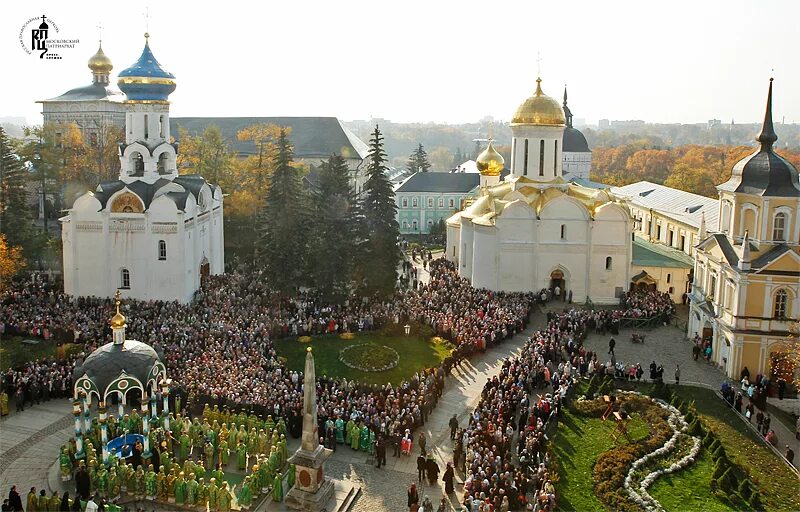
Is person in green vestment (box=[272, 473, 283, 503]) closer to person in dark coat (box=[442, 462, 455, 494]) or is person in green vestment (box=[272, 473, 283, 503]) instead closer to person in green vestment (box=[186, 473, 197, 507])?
person in green vestment (box=[186, 473, 197, 507])

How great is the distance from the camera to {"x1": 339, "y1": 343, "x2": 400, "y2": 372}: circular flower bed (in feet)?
73.6

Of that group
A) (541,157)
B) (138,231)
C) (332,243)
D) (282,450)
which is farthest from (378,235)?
(282,450)

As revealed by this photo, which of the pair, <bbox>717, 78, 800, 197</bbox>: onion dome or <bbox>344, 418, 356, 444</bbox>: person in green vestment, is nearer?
<bbox>344, 418, 356, 444</bbox>: person in green vestment

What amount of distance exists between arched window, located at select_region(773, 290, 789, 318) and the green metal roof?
9861 mm

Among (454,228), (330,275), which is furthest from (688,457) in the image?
(454,228)

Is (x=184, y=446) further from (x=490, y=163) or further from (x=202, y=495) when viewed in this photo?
(x=490, y=163)

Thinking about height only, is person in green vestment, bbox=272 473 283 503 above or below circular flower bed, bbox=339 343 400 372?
below

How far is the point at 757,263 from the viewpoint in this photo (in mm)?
21531

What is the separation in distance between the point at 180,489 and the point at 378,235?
16.6 metres

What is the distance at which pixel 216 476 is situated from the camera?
1448 cm

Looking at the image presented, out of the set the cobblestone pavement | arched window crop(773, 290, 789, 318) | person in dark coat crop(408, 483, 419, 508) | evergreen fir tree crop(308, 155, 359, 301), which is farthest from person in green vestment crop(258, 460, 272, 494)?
arched window crop(773, 290, 789, 318)

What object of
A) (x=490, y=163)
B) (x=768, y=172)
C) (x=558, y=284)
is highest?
(x=768, y=172)

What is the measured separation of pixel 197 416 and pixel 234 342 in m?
3.51

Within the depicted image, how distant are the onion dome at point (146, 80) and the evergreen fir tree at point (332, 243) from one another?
746 cm
